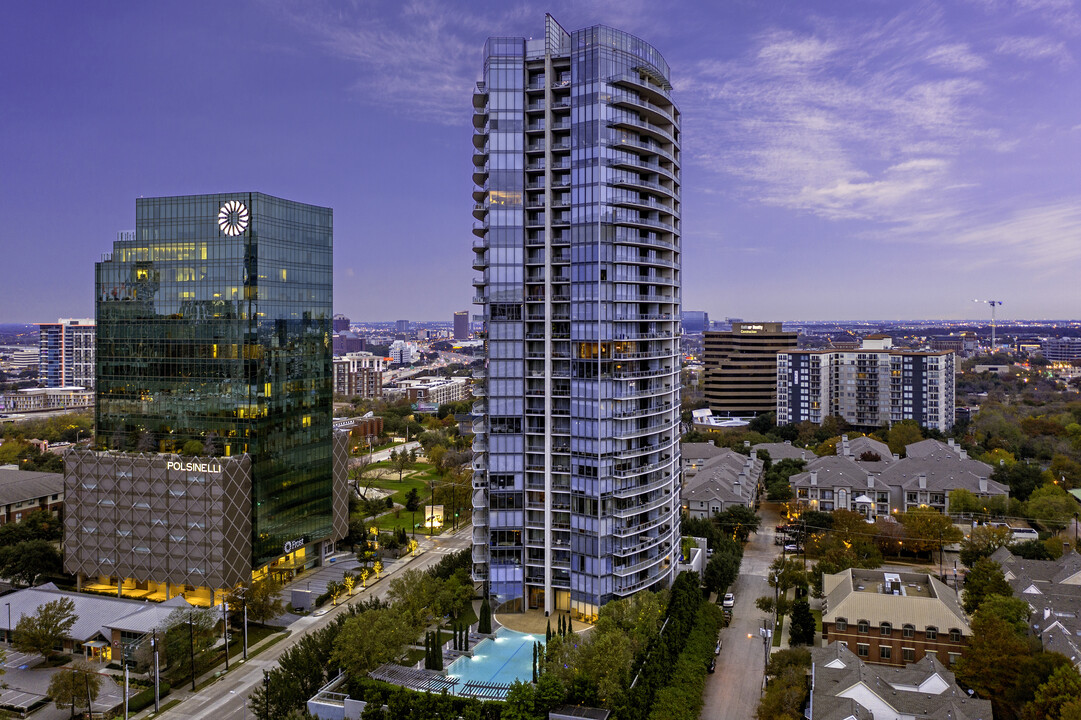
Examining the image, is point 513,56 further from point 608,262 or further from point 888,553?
point 888,553

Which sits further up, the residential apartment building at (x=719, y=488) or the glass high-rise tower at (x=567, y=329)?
the glass high-rise tower at (x=567, y=329)

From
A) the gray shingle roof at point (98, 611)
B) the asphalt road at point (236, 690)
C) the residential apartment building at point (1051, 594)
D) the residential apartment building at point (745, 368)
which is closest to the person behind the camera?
the asphalt road at point (236, 690)

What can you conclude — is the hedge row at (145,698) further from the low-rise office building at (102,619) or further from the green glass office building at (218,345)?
the green glass office building at (218,345)

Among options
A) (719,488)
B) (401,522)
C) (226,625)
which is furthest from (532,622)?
(719,488)

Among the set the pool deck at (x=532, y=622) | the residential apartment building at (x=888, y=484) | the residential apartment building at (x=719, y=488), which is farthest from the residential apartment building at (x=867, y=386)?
the pool deck at (x=532, y=622)

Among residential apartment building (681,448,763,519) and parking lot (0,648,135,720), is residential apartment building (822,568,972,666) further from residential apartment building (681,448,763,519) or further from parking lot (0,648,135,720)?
parking lot (0,648,135,720)

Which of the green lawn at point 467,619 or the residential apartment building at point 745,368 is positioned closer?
the green lawn at point 467,619

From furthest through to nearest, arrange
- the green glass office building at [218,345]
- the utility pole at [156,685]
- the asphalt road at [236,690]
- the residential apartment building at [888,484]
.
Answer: the residential apartment building at [888,484] → the green glass office building at [218,345] → the asphalt road at [236,690] → the utility pole at [156,685]
